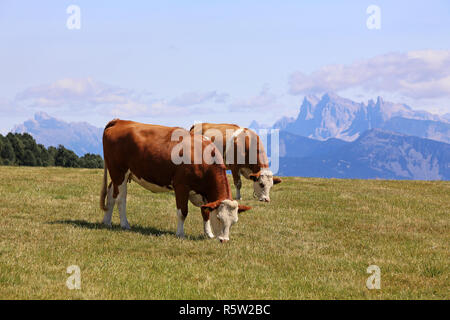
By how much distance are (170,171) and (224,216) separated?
7.35ft

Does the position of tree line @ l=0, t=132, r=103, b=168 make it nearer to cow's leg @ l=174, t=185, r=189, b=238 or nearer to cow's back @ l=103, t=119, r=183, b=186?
cow's back @ l=103, t=119, r=183, b=186

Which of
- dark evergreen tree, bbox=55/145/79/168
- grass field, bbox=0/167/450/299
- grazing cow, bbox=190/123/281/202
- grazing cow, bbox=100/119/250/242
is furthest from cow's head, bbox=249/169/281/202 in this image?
dark evergreen tree, bbox=55/145/79/168

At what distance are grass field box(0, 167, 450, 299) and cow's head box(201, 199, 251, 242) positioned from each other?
14.5 inches

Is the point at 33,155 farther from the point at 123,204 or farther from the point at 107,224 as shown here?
the point at 123,204

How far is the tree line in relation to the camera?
96.2 m

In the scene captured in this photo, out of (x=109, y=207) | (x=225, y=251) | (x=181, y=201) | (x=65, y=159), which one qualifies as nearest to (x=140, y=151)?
(x=181, y=201)

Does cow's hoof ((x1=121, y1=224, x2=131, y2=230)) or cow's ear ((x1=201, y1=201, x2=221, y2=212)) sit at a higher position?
cow's ear ((x1=201, y1=201, x2=221, y2=212))

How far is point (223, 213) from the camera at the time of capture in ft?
40.7

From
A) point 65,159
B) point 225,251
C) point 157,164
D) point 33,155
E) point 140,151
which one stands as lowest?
point 65,159

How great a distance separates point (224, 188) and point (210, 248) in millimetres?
1669

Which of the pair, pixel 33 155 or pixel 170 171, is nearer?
pixel 170 171
